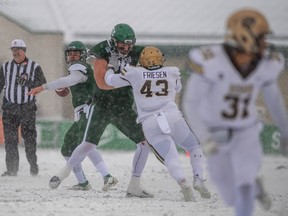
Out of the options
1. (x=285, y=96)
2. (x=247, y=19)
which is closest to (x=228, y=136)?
(x=247, y=19)

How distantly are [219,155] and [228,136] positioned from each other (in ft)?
0.41

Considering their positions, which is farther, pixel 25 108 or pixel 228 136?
pixel 25 108

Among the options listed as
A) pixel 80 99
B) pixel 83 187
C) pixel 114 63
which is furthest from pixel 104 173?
pixel 114 63

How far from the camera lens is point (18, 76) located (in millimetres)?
11227

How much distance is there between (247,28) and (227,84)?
0.33 meters

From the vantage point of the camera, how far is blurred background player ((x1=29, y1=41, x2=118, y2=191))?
30.1ft

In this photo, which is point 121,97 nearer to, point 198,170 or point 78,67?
point 78,67

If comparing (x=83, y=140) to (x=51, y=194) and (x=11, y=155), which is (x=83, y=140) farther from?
(x=11, y=155)

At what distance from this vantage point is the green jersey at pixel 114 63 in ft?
28.5

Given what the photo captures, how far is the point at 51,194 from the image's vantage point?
8836 mm

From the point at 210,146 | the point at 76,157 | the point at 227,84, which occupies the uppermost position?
the point at 227,84

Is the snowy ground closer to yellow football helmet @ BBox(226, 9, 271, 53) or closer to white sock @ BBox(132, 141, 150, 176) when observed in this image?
white sock @ BBox(132, 141, 150, 176)

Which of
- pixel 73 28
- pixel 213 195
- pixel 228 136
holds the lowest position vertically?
pixel 213 195

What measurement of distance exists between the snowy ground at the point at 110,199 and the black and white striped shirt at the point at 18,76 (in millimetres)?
930
